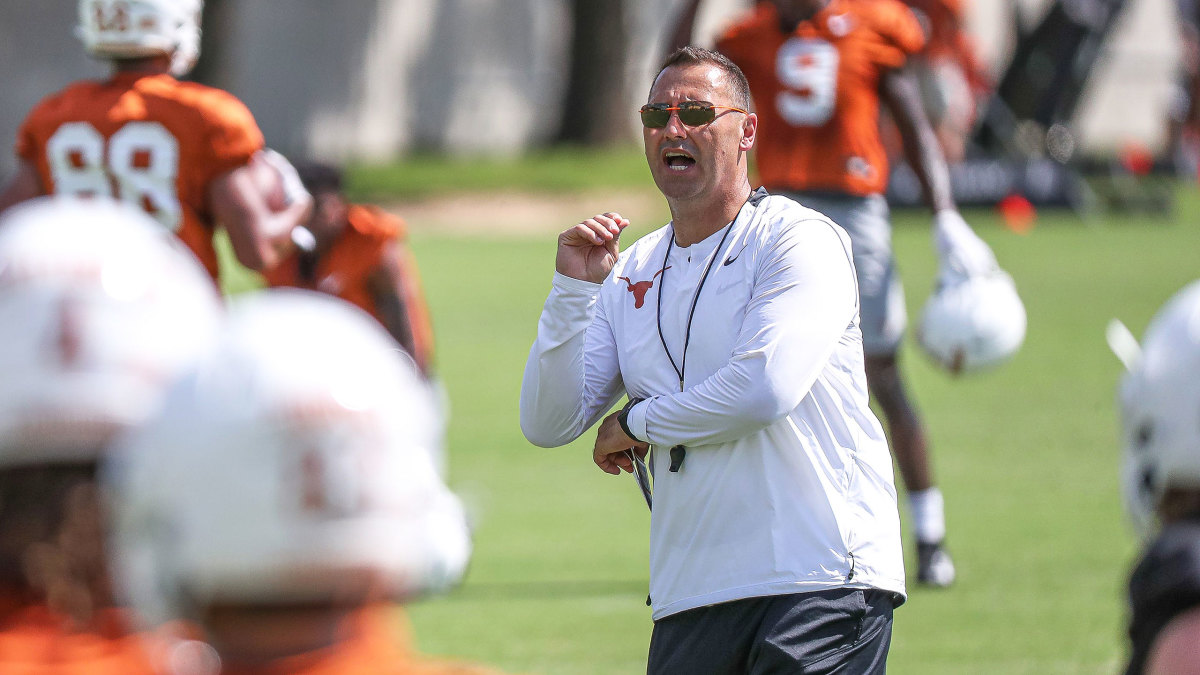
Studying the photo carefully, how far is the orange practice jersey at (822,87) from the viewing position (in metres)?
7.71

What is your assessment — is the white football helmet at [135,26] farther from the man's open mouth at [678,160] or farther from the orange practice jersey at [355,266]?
the orange practice jersey at [355,266]

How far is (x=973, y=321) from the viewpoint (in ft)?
23.5

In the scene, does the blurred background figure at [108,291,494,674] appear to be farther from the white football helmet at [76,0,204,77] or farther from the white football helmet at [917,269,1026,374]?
the white football helmet at [917,269,1026,374]

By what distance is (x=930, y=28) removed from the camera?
2362 centimetres

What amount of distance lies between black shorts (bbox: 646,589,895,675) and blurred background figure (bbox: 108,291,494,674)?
204cm

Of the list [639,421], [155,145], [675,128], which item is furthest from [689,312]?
[155,145]

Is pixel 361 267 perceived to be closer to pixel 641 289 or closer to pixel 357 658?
pixel 641 289

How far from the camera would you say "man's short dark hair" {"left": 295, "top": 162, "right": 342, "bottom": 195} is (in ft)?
25.0

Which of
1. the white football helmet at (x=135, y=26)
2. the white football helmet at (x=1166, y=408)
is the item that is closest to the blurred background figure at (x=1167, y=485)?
the white football helmet at (x=1166, y=408)

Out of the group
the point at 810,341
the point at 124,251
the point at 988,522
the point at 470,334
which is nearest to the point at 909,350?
the point at 470,334

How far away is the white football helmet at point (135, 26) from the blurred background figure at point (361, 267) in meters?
2.17

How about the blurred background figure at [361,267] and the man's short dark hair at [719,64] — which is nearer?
the man's short dark hair at [719,64]

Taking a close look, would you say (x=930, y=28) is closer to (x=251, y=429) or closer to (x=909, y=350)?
(x=909, y=350)

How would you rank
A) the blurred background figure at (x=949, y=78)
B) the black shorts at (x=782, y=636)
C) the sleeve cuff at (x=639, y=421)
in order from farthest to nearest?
the blurred background figure at (x=949, y=78)
the sleeve cuff at (x=639, y=421)
the black shorts at (x=782, y=636)
